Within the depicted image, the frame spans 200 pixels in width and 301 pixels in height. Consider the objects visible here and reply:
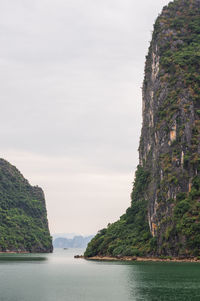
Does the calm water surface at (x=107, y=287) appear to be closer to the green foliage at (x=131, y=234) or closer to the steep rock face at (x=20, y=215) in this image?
the green foliage at (x=131, y=234)

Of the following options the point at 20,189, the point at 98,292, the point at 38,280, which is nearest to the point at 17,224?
the point at 20,189

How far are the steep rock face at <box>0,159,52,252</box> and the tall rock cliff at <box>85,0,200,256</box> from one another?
51162 millimetres

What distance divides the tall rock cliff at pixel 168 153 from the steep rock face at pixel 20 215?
5116 centimetres

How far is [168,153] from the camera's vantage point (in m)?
94.2

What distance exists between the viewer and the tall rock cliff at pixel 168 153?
8238 centimetres

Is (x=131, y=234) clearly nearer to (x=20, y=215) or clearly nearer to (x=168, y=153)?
(x=168, y=153)

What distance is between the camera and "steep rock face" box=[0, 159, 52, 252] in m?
150

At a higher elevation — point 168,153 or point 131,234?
point 168,153

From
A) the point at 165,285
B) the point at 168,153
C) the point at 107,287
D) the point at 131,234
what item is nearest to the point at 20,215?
the point at 131,234

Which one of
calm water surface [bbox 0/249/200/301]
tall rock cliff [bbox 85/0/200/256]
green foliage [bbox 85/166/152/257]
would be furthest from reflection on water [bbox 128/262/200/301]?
green foliage [bbox 85/166/152/257]

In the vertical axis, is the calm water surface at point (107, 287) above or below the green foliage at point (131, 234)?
below

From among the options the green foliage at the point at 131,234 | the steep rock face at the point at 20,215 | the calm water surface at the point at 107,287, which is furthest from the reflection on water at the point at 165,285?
the steep rock face at the point at 20,215

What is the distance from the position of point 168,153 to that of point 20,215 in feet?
316

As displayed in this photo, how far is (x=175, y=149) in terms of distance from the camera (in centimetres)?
9162
